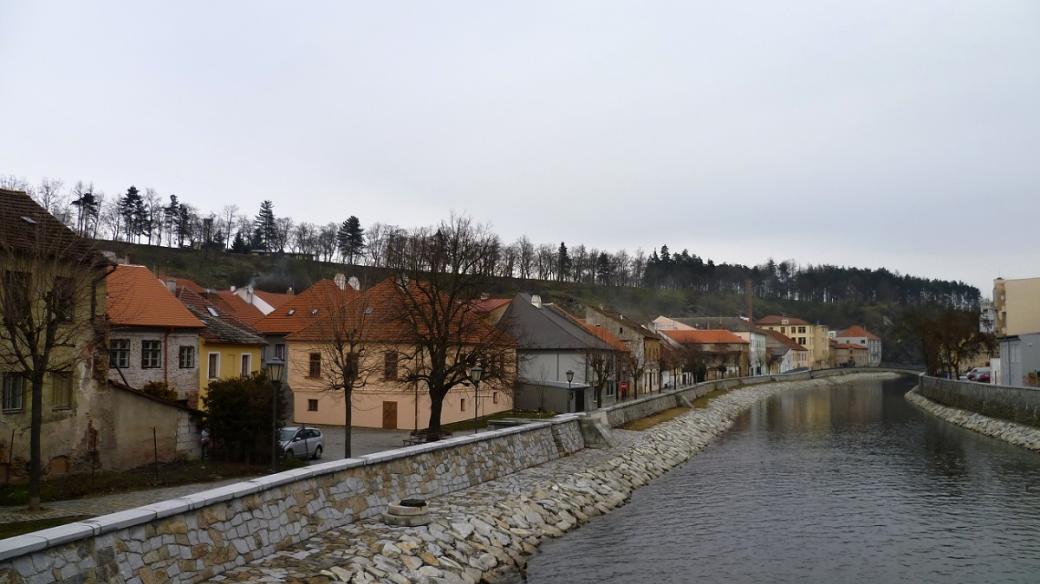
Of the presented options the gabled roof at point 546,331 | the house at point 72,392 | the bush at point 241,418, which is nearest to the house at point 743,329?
the gabled roof at point 546,331

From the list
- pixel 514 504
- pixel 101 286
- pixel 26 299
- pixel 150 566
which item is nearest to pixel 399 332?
pixel 101 286

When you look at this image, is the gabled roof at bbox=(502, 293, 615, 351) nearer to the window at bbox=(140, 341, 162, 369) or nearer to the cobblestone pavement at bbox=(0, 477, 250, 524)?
the window at bbox=(140, 341, 162, 369)

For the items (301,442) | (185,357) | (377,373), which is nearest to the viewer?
(301,442)

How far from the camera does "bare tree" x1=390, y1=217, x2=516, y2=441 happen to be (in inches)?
1313

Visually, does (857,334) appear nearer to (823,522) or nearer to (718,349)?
(718,349)

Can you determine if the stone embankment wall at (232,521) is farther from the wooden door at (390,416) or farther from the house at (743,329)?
the house at (743,329)

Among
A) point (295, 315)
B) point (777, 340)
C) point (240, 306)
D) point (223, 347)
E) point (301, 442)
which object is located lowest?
point (301, 442)

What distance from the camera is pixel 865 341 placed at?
18600 centimetres

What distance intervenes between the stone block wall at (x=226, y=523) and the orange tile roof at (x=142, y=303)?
17682 mm

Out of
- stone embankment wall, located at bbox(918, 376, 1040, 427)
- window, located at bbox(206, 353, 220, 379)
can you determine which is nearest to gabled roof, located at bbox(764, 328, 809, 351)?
stone embankment wall, located at bbox(918, 376, 1040, 427)

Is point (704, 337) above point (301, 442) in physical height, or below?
above

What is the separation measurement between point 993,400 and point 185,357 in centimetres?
4981

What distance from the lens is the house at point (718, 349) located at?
111562 millimetres

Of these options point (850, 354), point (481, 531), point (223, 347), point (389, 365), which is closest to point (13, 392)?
point (481, 531)
